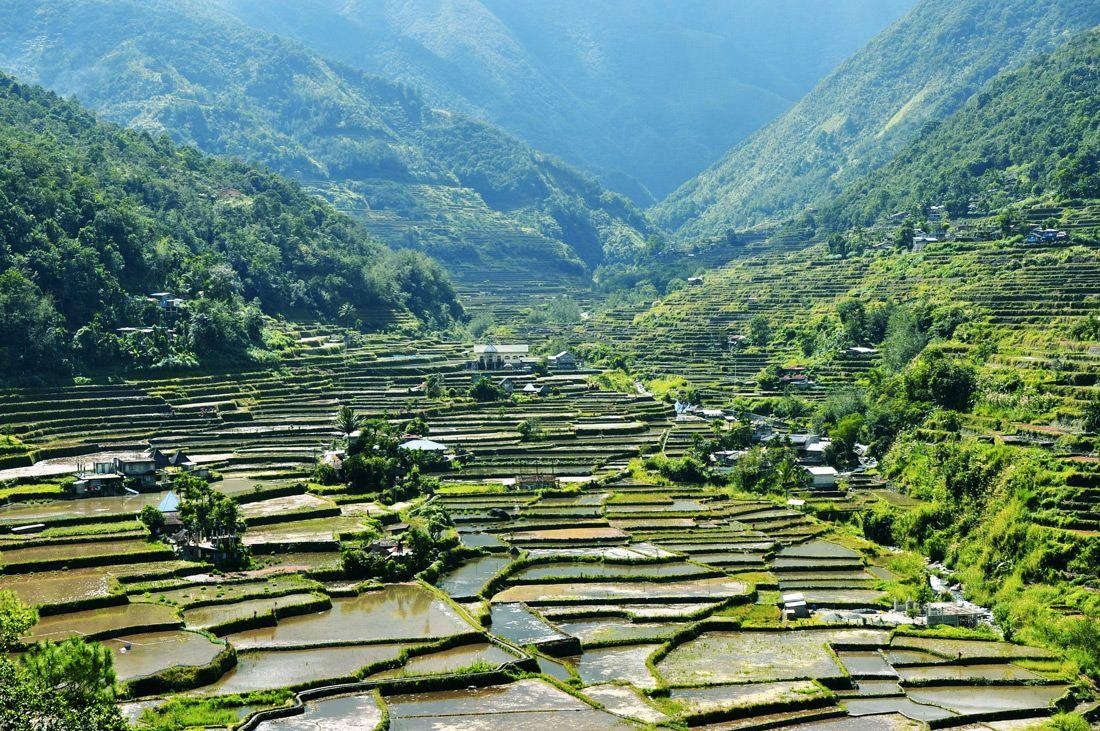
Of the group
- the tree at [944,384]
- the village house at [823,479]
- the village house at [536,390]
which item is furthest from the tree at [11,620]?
the village house at [536,390]

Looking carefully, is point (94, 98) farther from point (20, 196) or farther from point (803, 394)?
point (803, 394)

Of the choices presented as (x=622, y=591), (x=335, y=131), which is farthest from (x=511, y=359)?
(x=335, y=131)

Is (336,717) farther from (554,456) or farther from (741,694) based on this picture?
(554,456)

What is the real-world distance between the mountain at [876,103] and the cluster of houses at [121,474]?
102 meters

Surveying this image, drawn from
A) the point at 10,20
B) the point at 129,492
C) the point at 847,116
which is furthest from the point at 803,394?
the point at 10,20

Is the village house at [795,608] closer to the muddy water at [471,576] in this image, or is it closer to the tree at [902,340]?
the muddy water at [471,576]

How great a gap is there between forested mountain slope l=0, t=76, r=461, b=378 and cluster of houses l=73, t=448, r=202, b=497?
1203 centimetres

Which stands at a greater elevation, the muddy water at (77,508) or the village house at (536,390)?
the village house at (536,390)

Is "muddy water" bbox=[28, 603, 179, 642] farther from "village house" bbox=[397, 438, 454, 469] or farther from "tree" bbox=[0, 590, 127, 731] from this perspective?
"village house" bbox=[397, 438, 454, 469]

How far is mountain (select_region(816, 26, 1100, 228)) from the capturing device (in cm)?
8575

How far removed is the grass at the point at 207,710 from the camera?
25.7m

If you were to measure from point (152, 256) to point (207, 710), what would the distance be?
5000cm

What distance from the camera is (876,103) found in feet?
532

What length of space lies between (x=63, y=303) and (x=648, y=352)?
106 feet
